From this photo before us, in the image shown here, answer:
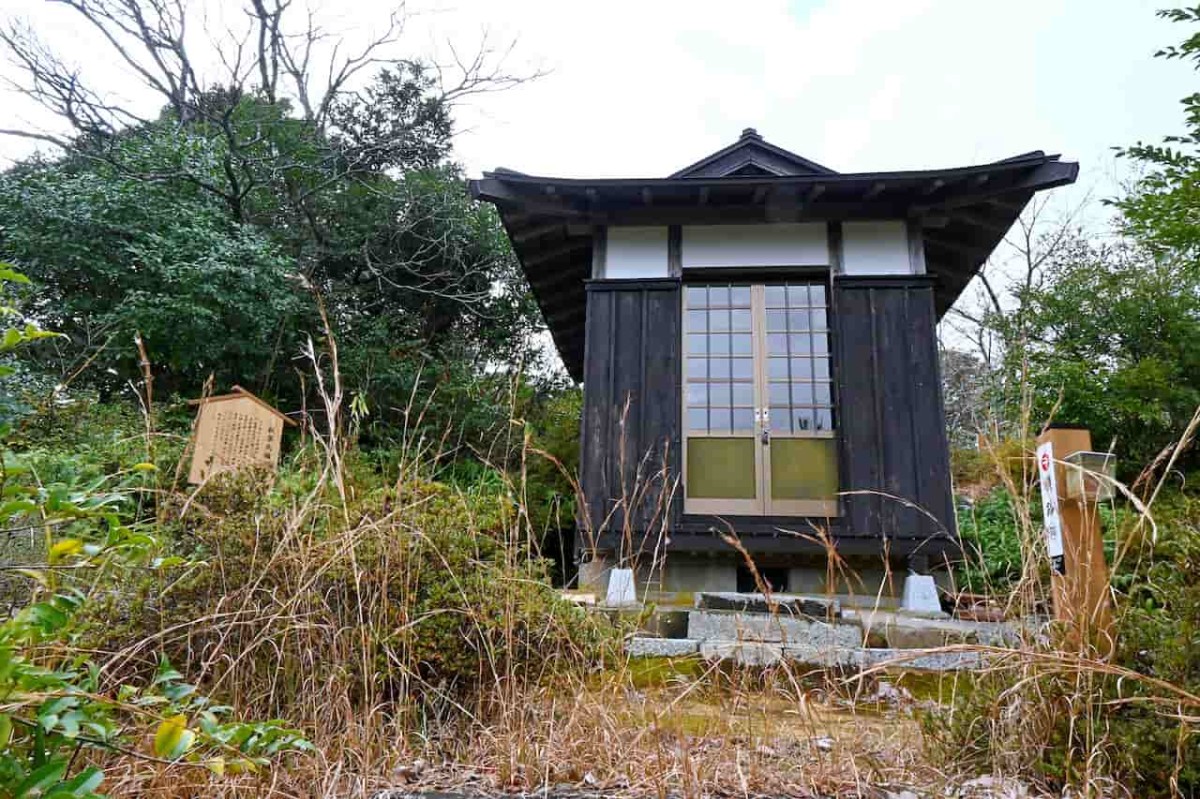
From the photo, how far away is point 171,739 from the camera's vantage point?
843mm

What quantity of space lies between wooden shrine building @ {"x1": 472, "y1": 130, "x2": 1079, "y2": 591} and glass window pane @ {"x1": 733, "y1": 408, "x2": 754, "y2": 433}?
1 centimetres

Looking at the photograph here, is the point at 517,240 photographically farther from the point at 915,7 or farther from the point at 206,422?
the point at 915,7

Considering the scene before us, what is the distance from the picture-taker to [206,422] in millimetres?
3811

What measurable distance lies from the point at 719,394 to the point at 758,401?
27 centimetres

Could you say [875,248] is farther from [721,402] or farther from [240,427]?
[240,427]

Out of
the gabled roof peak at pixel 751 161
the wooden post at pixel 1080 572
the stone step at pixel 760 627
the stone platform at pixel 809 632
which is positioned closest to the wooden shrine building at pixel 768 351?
the gabled roof peak at pixel 751 161

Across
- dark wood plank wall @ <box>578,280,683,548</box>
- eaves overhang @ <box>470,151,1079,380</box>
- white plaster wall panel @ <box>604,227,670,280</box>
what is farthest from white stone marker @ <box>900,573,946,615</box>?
white plaster wall panel @ <box>604,227,670,280</box>

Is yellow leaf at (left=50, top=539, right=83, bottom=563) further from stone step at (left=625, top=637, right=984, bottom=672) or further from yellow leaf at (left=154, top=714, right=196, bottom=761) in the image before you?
stone step at (left=625, top=637, right=984, bottom=672)

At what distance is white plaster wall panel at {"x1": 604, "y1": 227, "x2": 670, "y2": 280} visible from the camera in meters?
4.95

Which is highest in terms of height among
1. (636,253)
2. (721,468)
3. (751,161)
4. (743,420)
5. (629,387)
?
(751,161)

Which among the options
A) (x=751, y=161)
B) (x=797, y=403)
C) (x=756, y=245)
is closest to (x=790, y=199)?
(x=756, y=245)

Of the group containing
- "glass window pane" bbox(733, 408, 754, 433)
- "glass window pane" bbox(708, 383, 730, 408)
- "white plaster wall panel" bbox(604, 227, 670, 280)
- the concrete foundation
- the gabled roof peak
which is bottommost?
the concrete foundation

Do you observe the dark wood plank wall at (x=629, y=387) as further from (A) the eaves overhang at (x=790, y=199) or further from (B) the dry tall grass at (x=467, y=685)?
(B) the dry tall grass at (x=467, y=685)

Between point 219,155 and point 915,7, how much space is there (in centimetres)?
832
